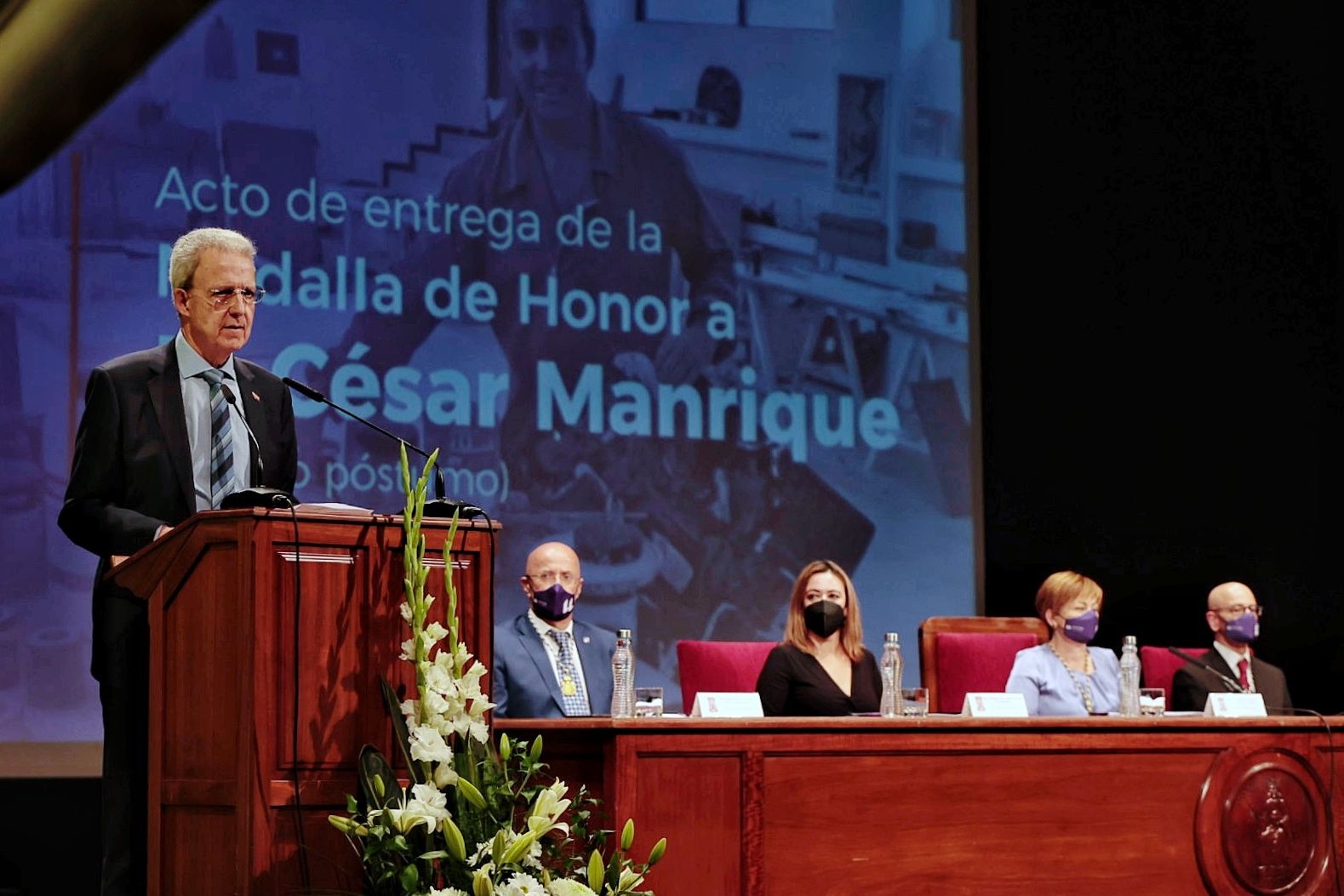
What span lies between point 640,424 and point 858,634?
3.78 ft

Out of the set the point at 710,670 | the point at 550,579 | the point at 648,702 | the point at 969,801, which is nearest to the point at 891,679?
the point at 969,801

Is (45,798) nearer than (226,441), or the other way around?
(226,441)

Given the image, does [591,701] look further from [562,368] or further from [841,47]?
[841,47]

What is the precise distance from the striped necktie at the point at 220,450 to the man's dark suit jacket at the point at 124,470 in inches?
1.4

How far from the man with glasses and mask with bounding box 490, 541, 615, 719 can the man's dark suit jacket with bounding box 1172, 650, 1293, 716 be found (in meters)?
1.84

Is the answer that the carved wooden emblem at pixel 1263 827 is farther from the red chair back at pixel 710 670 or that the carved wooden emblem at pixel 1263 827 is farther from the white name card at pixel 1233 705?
the red chair back at pixel 710 670

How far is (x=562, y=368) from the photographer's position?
17.1 ft

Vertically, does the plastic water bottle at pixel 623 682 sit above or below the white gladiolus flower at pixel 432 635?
below

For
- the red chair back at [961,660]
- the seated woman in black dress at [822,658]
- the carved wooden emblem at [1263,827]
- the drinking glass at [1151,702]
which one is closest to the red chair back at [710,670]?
the seated woman in black dress at [822,658]

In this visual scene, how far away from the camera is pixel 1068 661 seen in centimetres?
487

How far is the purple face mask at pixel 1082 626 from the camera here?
484cm

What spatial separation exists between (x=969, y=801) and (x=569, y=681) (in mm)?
1333

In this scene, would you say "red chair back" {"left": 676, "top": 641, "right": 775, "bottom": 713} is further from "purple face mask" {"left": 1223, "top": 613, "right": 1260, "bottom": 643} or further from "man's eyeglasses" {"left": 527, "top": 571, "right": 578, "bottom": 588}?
"purple face mask" {"left": 1223, "top": 613, "right": 1260, "bottom": 643}

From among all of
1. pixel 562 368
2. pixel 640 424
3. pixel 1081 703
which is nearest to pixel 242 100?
pixel 562 368
